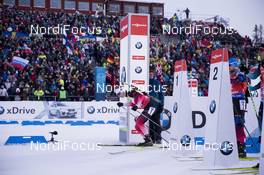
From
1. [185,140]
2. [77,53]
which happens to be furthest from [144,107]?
[77,53]

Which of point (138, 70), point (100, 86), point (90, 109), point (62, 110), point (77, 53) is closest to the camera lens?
point (138, 70)

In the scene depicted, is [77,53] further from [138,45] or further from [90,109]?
[138,45]

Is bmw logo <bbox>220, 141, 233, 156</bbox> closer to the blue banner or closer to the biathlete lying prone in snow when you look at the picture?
the biathlete lying prone in snow

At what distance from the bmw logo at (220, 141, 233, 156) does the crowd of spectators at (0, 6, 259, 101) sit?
423 inches

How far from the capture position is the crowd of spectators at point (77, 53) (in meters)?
17.8

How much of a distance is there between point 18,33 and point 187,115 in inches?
571

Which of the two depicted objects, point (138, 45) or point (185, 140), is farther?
point (138, 45)

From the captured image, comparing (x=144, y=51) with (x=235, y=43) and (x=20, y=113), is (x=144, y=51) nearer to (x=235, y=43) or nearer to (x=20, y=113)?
(x=20, y=113)

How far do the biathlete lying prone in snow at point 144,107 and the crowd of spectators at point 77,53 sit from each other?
7.23 meters

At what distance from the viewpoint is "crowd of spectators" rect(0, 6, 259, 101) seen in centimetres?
1777

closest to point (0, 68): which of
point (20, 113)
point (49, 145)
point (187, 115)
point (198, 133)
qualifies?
point (20, 113)

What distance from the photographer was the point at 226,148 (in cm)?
668

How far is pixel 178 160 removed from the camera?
7.69 meters

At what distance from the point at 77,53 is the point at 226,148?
15222mm
